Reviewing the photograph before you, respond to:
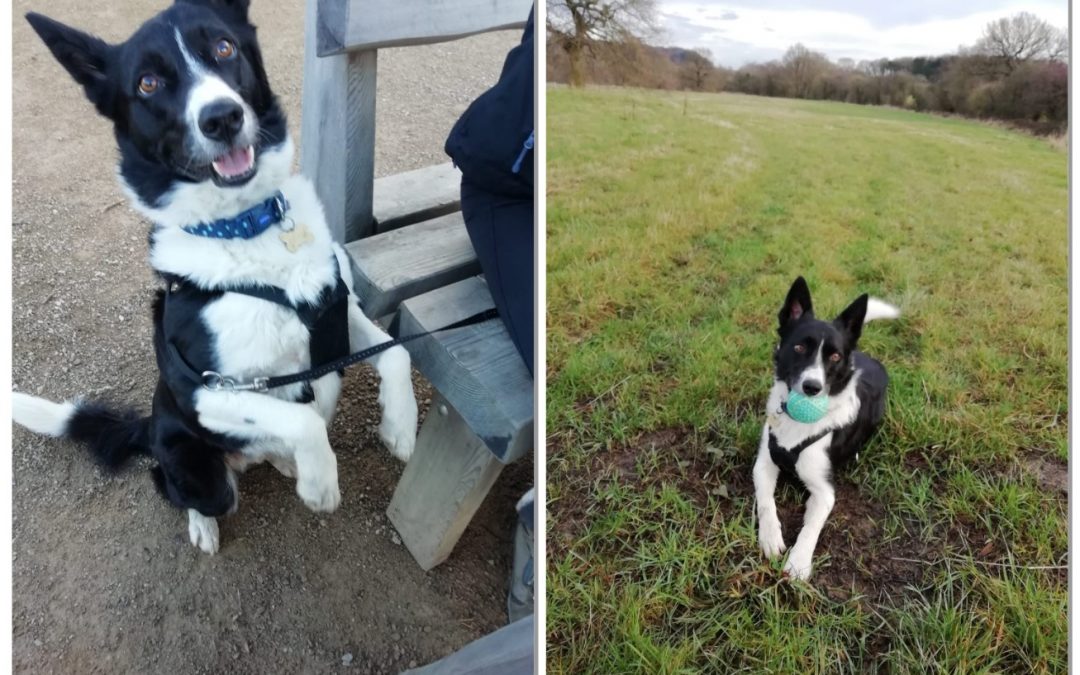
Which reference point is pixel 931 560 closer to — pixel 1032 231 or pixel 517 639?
pixel 1032 231

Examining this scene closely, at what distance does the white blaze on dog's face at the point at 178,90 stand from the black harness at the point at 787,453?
1132mm

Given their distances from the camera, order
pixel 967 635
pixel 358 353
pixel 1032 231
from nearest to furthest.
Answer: pixel 967 635
pixel 1032 231
pixel 358 353

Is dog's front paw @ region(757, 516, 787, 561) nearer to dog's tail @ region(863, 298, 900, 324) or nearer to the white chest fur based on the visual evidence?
dog's tail @ region(863, 298, 900, 324)

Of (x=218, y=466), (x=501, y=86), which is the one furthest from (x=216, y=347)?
(x=501, y=86)

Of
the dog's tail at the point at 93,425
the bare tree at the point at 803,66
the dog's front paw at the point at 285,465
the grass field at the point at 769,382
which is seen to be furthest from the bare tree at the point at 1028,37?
the dog's tail at the point at 93,425

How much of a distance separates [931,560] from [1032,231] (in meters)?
0.62

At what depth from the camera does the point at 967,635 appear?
1.18m

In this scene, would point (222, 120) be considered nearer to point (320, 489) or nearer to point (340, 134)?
point (340, 134)

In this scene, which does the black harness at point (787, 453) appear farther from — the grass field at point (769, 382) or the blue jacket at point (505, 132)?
the blue jacket at point (505, 132)

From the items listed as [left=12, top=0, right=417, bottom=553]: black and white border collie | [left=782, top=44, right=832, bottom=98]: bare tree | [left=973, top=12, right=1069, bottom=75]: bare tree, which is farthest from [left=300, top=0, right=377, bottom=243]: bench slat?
[left=973, top=12, right=1069, bottom=75]: bare tree

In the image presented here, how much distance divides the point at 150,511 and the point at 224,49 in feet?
3.48

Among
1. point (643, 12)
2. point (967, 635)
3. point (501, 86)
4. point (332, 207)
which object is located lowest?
point (967, 635)

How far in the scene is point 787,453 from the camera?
1.39 meters

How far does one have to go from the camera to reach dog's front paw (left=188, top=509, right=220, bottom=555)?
164 centimetres
